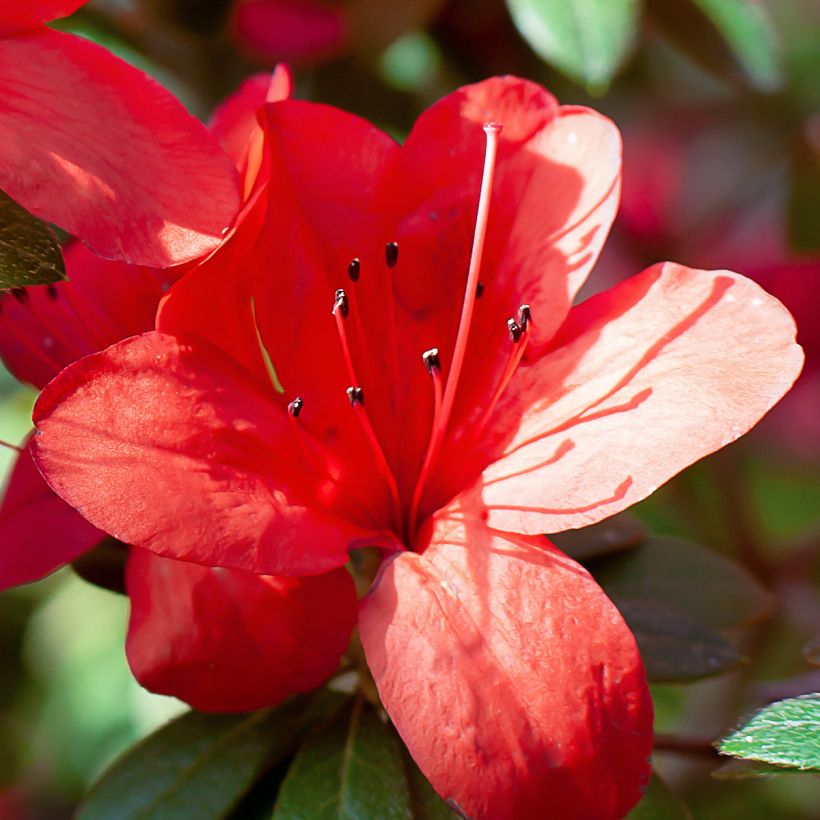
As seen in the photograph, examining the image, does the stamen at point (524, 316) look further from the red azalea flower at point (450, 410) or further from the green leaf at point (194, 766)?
the green leaf at point (194, 766)

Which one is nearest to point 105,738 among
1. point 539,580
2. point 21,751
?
point 21,751

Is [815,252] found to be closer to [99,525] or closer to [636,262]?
[636,262]

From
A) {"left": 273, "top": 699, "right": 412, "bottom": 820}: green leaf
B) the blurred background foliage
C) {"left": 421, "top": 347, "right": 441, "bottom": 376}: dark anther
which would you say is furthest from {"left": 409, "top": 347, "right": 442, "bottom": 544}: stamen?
the blurred background foliage

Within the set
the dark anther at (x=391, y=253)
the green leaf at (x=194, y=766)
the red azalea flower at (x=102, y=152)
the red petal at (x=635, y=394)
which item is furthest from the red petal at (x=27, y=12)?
the green leaf at (x=194, y=766)

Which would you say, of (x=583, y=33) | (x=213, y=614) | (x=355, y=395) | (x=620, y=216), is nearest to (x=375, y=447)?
(x=355, y=395)

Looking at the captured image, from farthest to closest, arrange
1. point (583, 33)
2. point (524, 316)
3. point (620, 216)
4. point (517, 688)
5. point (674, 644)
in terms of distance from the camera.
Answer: point (620, 216) → point (583, 33) → point (674, 644) → point (524, 316) → point (517, 688)

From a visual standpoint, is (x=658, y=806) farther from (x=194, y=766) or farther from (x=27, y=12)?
(x=27, y=12)
